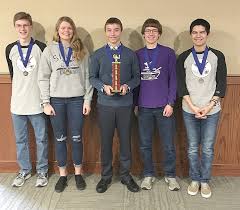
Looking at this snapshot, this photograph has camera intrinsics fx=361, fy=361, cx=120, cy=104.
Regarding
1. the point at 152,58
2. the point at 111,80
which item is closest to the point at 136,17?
the point at 152,58

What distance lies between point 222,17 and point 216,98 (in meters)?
0.81

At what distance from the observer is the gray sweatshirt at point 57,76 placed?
120 inches

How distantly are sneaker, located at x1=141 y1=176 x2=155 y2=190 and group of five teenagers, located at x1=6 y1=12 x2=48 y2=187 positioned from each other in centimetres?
90

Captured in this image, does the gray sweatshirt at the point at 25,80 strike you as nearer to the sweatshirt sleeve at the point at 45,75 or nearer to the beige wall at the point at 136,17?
the sweatshirt sleeve at the point at 45,75

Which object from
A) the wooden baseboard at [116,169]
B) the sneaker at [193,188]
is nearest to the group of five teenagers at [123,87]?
the sneaker at [193,188]

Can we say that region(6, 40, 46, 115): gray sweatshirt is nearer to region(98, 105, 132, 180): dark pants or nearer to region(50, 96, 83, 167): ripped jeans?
region(50, 96, 83, 167): ripped jeans

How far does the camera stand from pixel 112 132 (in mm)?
3152

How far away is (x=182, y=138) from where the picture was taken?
350 cm


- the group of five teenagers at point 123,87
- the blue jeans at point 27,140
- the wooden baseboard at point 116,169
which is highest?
the group of five teenagers at point 123,87

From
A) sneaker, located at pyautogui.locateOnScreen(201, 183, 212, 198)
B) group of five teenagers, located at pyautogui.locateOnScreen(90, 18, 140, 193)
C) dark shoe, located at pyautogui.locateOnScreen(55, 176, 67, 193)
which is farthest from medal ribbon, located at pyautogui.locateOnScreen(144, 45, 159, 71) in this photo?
dark shoe, located at pyautogui.locateOnScreen(55, 176, 67, 193)

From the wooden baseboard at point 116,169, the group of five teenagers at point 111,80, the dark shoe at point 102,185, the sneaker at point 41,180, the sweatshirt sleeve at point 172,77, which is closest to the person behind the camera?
the group of five teenagers at point 111,80

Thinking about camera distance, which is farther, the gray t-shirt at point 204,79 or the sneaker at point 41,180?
the sneaker at point 41,180

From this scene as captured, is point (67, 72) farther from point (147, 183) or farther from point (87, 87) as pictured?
point (147, 183)

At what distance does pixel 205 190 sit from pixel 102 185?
2.97 ft
